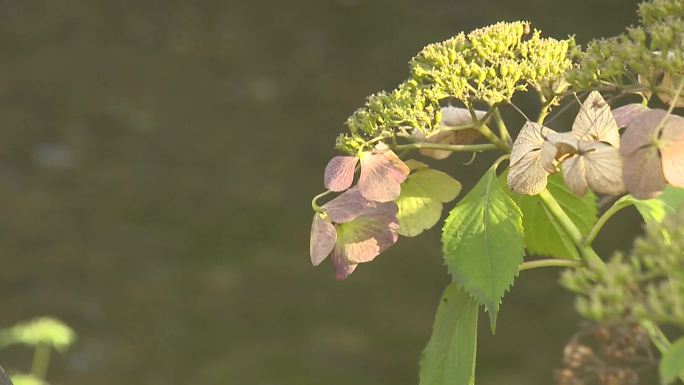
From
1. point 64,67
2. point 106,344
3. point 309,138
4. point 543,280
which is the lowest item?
point 106,344

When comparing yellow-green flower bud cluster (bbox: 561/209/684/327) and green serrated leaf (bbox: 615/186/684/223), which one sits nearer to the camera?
yellow-green flower bud cluster (bbox: 561/209/684/327)

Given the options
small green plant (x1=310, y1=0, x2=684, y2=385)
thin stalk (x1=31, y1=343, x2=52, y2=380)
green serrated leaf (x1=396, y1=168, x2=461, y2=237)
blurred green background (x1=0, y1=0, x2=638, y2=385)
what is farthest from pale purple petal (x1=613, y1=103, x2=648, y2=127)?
blurred green background (x1=0, y1=0, x2=638, y2=385)

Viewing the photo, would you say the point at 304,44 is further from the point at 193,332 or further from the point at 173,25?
the point at 193,332

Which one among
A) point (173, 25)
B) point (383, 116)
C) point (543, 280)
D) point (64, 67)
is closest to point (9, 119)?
point (64, 67)

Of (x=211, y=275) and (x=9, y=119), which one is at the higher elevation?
(x=9, y=119)

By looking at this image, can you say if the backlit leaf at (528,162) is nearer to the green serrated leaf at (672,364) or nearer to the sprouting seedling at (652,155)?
the sprouting seedling at (652,155)

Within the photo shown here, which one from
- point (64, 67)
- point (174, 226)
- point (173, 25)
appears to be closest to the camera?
point (174, 226)

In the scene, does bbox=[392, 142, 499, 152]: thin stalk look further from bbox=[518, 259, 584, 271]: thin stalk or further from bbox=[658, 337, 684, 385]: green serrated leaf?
bbox=[658, 337, 684, 385]: green serrated leaf
